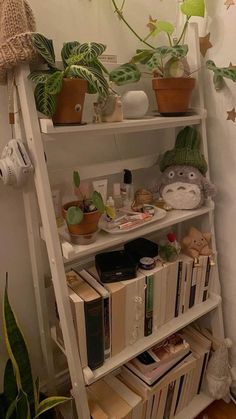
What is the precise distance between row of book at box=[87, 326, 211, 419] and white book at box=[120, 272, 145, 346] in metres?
0.15

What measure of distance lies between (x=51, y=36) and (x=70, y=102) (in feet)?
1.00

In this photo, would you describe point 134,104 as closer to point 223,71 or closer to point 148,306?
point 223,71

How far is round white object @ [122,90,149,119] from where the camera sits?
992mm

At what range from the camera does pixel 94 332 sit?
3.15 feet

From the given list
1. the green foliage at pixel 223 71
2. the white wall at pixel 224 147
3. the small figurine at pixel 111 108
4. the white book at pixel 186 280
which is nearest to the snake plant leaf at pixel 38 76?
the small figurine at pixel 111 108

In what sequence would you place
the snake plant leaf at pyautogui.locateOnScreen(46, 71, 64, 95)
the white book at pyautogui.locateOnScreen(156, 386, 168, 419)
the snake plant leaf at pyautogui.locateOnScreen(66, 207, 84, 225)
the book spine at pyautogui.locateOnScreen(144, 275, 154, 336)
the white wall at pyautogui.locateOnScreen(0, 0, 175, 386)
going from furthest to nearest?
the white book at pyautogui.locateOnScreen(156, 386, 168, 419)
the book spine at pyautogui.locateOnScreen(144, 275, 154, 336)
the white wall at pyautogui.locateOnScreen(0, 0, 175, 386)
the snake plant leaf at pyautogui.locateOnScreen(66, 207, 84, 225)
the snake plant leaf at pyautogui.locateOnScreen(46, 71, 64, 95)

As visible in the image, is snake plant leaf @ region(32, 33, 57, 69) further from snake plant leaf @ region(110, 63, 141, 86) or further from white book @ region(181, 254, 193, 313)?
white book @ region(181, 254, 193, 313)

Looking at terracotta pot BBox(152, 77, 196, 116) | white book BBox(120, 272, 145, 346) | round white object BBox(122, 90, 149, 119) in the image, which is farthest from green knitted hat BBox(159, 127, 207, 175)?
white book BBox(120, 272, 145, 346)

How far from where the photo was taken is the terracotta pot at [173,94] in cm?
100

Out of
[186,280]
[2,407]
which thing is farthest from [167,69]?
[2,407]

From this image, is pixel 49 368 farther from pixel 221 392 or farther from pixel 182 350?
pixel 221 392

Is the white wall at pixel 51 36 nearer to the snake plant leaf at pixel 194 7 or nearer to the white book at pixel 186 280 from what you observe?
the snake plant leaf at pixel 194 7

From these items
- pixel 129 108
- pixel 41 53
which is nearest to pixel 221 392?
pixel 129 108

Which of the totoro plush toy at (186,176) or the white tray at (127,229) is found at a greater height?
the totoro plush toy at (186,176)
